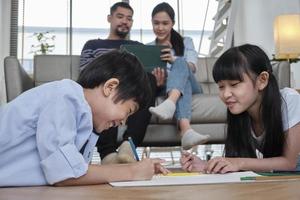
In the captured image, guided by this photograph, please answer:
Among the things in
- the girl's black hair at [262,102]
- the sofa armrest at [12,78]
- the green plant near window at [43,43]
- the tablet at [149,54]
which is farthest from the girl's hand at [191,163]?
the green plant near window at [43,43]

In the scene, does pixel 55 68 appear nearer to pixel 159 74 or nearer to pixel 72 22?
pixel 159 74

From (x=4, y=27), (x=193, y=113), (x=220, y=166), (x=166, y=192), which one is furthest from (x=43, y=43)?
(x=166, y=192)

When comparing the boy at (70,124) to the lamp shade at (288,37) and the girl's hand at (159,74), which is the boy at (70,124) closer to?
the girl's hand at (159,74)

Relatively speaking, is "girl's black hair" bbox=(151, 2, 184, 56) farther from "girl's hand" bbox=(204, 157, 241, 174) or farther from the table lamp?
"girl's hand" bbox=(204, 157, 241, 174)

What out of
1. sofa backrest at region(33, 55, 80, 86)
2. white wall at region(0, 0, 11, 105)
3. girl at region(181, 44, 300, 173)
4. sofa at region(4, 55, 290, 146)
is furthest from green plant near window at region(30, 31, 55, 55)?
girl at region(181, 44, 300, 173)

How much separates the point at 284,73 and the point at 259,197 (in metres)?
1.96

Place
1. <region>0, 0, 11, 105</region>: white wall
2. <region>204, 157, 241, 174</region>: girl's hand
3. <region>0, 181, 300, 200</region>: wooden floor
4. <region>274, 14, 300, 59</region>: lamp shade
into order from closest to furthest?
<region>0, 181, 300, 200</region>: wooden floor → <region>204, 157, 241, 174</region>: girl's hand → <region>274, 14, 300, 59</region>: lamp shade → <region>0, 0, 11, 105</region>: white wall

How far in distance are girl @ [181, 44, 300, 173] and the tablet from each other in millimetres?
916

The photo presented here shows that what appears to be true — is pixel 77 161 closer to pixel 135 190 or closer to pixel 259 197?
pixel 135 190

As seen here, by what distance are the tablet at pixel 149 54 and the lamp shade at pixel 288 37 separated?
1367 millimetres

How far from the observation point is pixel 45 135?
75cm

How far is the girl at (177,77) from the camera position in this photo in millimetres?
1909

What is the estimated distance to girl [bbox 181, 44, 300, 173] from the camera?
1192 millimetres

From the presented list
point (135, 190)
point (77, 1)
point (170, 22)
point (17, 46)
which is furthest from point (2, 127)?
point (77, 1)
